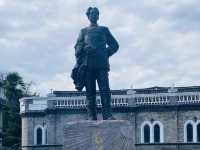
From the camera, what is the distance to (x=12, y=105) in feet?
216

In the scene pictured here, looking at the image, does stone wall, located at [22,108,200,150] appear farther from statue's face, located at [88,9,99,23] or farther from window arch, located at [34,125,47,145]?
statue's face, located at [88,9,99,23]

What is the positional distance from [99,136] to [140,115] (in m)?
36.8

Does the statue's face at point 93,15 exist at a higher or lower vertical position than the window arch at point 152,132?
A: higher

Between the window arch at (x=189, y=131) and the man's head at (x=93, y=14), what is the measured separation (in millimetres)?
35361

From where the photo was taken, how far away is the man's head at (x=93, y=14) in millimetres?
15977

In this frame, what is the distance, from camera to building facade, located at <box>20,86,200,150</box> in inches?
1993

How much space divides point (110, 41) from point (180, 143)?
34898 mm

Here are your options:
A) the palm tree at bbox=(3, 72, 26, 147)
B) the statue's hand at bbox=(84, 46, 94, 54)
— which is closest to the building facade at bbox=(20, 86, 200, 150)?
the palm tree at bbox=(3, 72, 26, 147)

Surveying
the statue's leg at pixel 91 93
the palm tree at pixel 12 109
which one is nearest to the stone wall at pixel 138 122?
the palm tree at pixel 12 109

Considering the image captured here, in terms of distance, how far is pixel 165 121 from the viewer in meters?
51.3

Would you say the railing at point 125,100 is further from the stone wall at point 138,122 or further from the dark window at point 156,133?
the dark window at point 156,133

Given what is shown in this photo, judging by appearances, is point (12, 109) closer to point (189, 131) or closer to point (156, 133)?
point (156, 133)

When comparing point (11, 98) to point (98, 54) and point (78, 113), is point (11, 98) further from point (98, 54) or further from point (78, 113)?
point (98, 54)

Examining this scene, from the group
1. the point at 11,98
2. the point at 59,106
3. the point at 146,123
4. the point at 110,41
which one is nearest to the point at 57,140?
the point at 59,106
